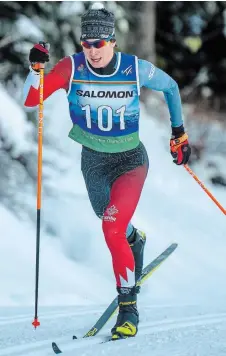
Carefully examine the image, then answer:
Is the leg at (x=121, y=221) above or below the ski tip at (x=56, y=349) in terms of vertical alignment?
above

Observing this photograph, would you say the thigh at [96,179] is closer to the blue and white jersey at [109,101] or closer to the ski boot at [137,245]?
the blue and white jersey at [109,101]

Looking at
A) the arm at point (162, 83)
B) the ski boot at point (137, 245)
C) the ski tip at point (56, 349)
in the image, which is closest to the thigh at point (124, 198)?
the arm at point (162, 83)

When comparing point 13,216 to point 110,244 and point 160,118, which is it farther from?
point 160,118

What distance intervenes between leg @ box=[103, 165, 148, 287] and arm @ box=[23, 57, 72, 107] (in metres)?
0.75

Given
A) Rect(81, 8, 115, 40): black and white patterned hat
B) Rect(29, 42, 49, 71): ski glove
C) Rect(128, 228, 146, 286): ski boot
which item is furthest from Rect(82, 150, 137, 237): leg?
Rect(81, 8, 115, 40): black and white patterned hat

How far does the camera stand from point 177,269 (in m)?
9.55

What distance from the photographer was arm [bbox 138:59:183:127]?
541cm

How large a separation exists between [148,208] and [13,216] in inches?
95.4

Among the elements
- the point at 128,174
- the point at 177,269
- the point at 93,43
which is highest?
the point at 93,43

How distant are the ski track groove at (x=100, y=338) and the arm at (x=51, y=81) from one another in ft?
5.32

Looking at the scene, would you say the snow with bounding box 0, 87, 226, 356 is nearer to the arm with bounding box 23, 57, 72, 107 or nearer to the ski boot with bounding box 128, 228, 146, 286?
the ski boot with bounding box 128, 228, 146, 286

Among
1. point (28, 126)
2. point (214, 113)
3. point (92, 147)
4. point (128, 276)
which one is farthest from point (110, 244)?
point (214, 113)

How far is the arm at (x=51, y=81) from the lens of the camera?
211 inches

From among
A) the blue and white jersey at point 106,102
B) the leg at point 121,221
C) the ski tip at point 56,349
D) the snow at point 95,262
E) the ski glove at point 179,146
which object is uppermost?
the blue and white jersey at point 106,102
